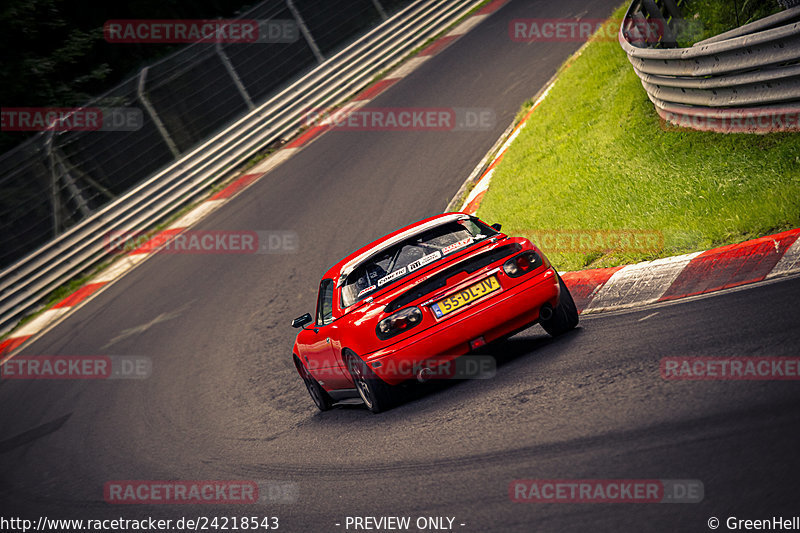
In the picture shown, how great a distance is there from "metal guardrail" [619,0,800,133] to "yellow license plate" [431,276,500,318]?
338 cm

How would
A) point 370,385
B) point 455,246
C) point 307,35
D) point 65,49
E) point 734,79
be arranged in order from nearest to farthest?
point 370,385 → point 455,246 → point 734,79 → point 307,35 → point 65,49

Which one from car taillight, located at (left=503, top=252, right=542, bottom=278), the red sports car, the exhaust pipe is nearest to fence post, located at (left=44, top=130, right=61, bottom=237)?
the red sports car

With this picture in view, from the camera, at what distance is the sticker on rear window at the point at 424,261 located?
6.42 m

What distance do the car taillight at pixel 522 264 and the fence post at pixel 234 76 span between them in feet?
45.4

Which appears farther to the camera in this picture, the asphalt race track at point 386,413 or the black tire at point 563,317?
the black tire at point 563,317

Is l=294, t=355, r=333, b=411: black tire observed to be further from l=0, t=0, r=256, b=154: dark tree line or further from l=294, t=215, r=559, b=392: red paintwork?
l=0, t=0, r=256, b=154: dark tree line

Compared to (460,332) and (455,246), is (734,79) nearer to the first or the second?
(455,246)

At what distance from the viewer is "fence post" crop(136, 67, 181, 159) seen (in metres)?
17.5

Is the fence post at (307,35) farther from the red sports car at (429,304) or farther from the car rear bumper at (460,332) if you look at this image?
the car rear bumper at (460,332)

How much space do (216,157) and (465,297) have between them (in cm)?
1330

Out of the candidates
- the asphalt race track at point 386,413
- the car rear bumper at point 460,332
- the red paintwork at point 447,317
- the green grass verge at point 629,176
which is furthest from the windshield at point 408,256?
the green grass verge at point 629,176

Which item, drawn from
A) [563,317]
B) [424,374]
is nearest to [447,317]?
[424,374]

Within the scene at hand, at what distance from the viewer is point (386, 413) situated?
6668mm

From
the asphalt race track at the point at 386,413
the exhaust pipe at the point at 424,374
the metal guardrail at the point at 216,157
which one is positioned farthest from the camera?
the metal guardrail at the point at 216,157
